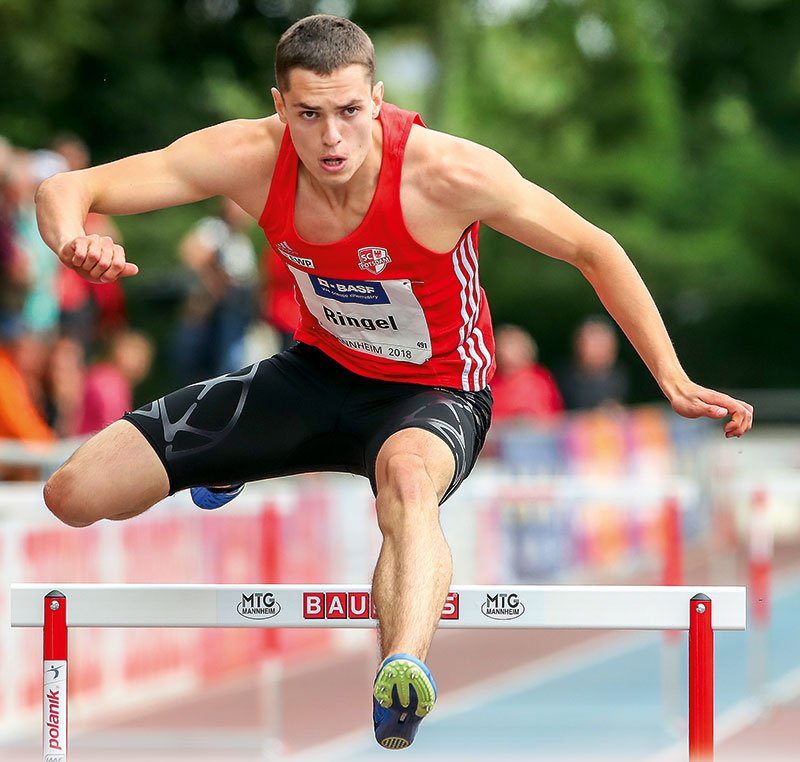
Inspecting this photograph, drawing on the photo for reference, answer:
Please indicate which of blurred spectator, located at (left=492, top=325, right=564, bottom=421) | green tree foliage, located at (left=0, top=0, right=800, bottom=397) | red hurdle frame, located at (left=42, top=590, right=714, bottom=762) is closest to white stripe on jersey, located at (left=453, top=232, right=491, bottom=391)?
red hurdle frame, located at (left=42, top=590, right=714, bottom=762)

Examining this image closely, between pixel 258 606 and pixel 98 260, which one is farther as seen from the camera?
pixel 258 606

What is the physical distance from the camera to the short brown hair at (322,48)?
14.5 ft

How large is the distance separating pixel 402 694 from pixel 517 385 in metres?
10.5

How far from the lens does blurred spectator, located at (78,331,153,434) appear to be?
1038 centimetres

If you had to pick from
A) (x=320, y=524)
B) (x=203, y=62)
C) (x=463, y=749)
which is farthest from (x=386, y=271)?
(x=203, y=62)

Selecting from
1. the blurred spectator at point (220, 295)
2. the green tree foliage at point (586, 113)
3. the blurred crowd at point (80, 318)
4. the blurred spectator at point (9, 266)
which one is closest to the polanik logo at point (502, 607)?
the blurred crowd at point (80, 318)

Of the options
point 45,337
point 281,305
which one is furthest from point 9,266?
point 281,305

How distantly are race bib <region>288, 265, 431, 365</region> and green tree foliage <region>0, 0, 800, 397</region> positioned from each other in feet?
53.2

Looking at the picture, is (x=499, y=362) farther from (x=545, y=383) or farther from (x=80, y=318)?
(x=80, y=318)

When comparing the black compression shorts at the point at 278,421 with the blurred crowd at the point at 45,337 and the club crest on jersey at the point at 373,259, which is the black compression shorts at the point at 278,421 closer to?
the club crest on jersey at the point at 373,259

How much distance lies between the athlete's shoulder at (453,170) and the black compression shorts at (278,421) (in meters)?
0.62

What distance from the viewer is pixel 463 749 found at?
320 inches

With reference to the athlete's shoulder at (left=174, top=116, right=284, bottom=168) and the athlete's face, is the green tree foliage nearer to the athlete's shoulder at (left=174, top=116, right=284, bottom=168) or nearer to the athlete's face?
the athlete's shoulder at (left=174, top=116, right=284, bottom=168)

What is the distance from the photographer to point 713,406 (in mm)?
4613
